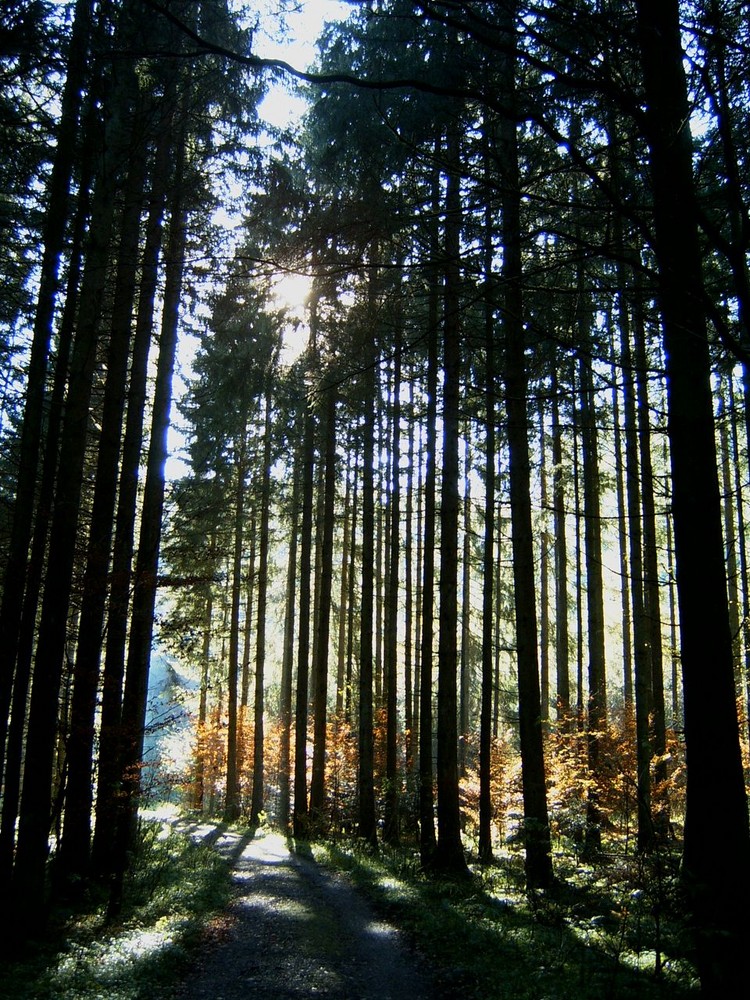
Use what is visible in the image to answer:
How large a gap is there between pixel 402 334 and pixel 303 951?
11103mm

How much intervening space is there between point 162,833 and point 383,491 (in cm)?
1052

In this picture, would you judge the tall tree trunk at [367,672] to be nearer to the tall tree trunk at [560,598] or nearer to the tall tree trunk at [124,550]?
the tall tree trunk at [560,598]

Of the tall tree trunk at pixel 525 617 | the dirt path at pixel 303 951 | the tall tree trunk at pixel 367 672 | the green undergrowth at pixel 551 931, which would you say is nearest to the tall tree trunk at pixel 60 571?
the dirt path at pixel 303 951

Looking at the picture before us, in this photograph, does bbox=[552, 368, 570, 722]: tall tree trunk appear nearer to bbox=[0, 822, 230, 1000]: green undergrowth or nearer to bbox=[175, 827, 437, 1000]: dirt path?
bbox=[175, 827, 437, 1000]: dirt path

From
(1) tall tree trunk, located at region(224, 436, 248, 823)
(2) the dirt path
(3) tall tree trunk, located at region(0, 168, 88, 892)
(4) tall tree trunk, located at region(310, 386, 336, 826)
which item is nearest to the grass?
(2) the dirt path

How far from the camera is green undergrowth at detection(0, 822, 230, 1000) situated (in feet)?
Result: 18.2

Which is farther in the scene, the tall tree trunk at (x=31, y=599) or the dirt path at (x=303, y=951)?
the tall tree trunk at (x=31, y=599)

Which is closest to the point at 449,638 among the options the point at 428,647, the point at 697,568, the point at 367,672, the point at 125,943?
the point at 428,647

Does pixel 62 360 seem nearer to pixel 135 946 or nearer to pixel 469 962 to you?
pixel 135 946

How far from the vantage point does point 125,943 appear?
681 centimetres

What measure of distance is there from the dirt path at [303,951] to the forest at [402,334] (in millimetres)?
1768

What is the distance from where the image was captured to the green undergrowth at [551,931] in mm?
5297

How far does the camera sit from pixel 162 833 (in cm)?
1645

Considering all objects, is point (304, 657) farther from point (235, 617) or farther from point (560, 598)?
point (560, 598)
